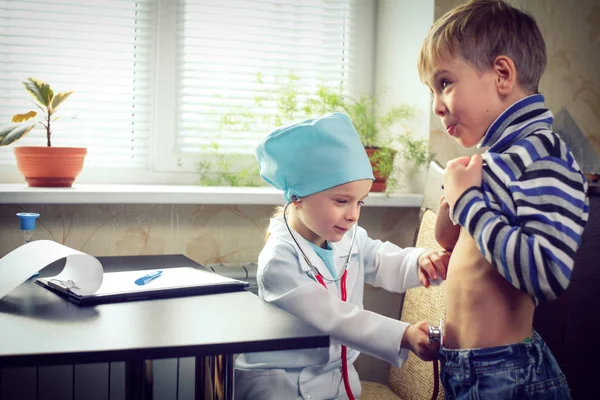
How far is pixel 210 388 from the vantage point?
1.15 meters

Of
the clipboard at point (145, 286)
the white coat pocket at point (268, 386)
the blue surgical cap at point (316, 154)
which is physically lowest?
the white coat pocket at point (268, 386)

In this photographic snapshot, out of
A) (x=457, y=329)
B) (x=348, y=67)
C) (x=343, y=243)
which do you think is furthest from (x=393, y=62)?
(x=457, y=329)

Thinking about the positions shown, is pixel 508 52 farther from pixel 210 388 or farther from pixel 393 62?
pixel 393 62

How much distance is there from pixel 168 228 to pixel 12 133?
0.60 metres

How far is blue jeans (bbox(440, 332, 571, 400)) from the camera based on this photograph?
3.61 feet

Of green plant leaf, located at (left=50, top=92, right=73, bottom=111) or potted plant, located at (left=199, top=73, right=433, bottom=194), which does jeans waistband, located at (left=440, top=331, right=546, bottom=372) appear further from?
green plant leaf, located at (left=50, top=92, right=73, bottom=111)

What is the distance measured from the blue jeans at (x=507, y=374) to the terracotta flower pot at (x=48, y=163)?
1449mm

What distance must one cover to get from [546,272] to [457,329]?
0.23m

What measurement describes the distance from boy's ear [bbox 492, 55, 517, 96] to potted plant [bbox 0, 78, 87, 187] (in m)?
1.42

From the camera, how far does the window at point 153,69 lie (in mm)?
2221

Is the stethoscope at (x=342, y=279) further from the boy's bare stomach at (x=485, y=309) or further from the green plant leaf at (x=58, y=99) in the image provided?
the green plant leaf at (x=58, y=99)

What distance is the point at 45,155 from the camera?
2.03 meters

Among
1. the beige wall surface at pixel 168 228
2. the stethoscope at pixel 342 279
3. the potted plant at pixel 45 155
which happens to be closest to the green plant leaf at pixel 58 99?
the potted plant at pixel 45 155

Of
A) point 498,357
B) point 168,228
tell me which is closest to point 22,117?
point 168,228
